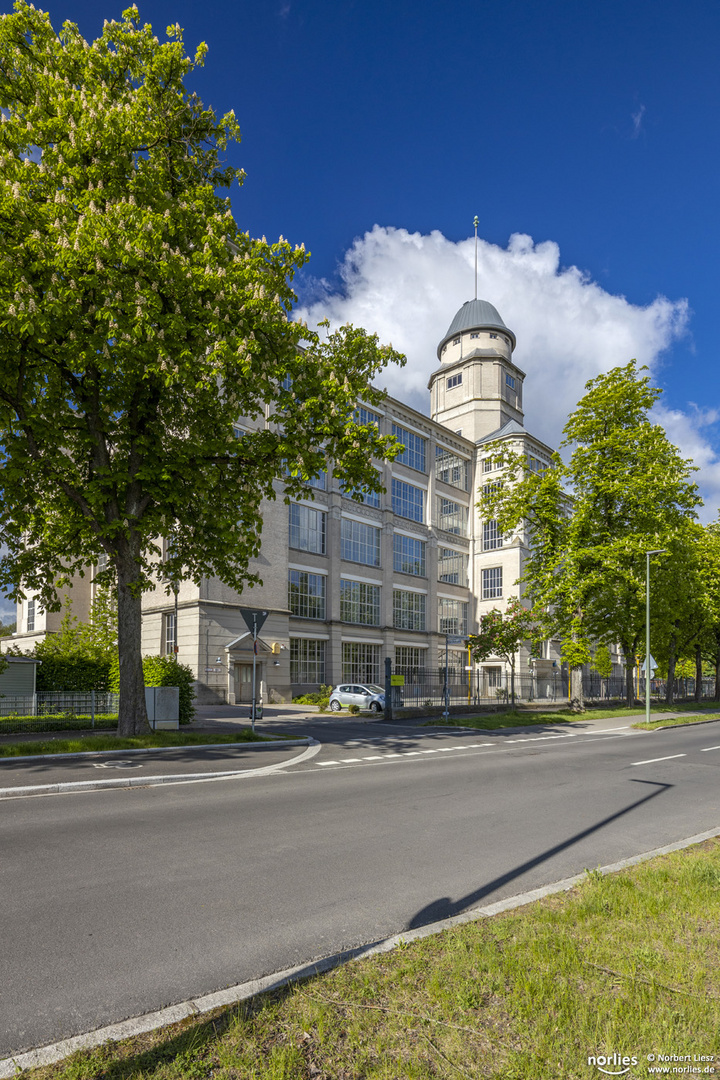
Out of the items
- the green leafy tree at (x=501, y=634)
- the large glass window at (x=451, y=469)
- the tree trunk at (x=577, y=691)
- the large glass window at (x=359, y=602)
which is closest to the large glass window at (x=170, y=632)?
the large glass window at (x=359, y=602)

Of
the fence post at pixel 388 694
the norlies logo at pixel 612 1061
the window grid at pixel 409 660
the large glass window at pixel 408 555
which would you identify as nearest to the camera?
the norlies logo at pixel 612 1061

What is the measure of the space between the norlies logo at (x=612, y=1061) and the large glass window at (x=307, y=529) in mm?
37935

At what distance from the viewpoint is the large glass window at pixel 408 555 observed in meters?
49.8

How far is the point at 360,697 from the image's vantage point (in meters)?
32.4

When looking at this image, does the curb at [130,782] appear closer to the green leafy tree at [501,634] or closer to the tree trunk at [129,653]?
the tree trunk at [129,653]

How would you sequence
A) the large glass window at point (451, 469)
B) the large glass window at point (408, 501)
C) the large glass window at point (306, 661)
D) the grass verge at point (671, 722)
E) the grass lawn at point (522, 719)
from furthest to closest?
the large glass window at point (451, 469) → the large glass window at point (408, 501) → the large glass window at point (306, 661) → the grass verge at point (671, 722) → the grass lawn at point (522, 719)

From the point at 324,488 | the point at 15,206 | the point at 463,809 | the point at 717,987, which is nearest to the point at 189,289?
the point at 15,206

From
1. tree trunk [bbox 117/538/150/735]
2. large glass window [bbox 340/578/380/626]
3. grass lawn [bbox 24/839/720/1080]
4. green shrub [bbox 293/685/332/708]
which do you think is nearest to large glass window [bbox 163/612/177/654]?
green shrub [bbox 293/685/332/708]

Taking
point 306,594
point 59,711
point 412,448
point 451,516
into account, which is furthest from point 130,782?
point 451,516

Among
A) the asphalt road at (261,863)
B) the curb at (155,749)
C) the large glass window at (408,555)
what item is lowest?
the curb at (155,749)

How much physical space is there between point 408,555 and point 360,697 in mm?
20176

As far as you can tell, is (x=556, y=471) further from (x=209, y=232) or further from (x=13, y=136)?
(x=13, y=136)

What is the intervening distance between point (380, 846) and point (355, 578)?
3859 cm

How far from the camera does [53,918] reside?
15.6ft
